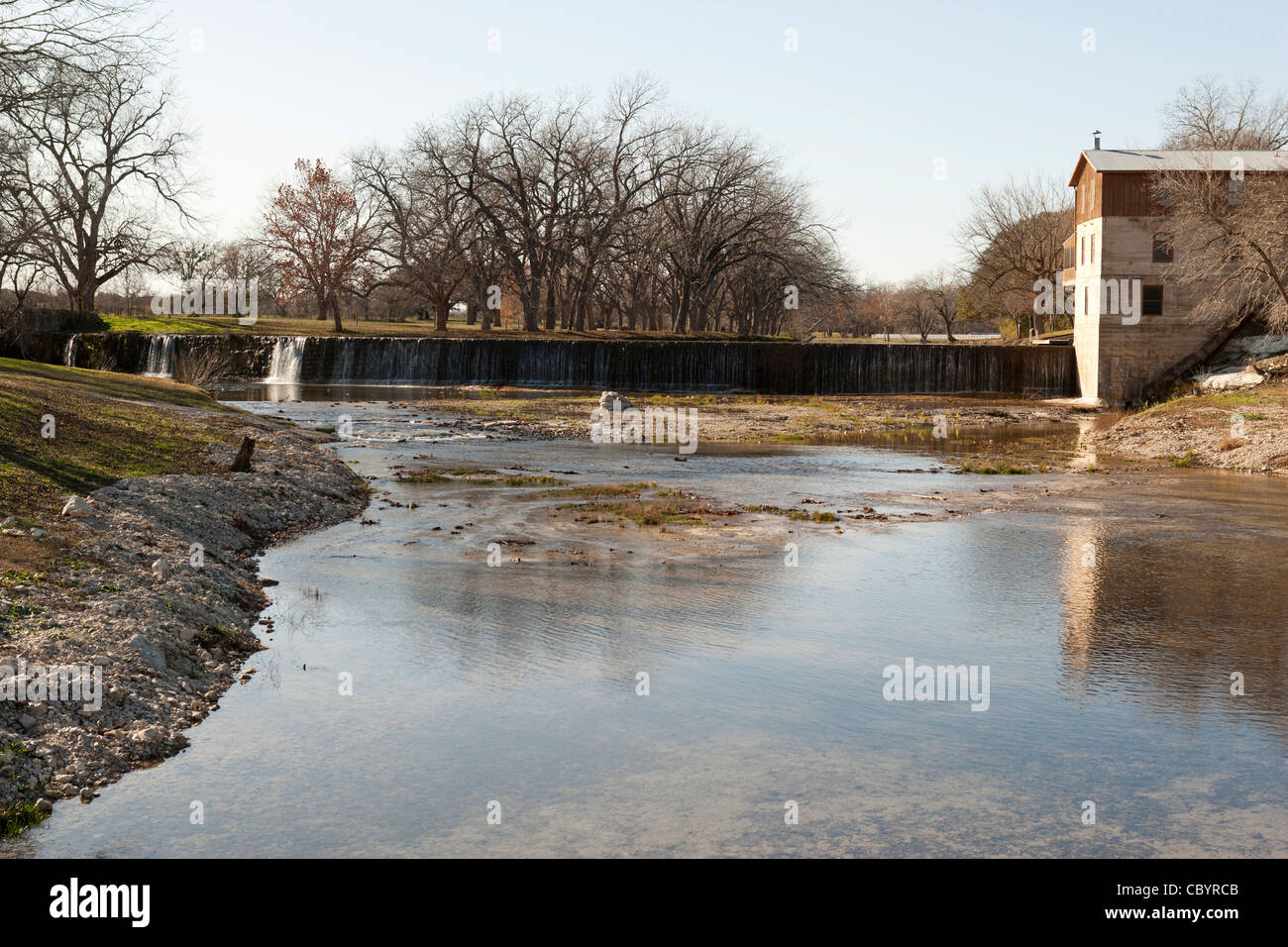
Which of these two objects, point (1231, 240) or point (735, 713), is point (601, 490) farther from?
point (1231, 240)

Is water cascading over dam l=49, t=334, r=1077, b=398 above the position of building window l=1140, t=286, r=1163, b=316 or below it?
below

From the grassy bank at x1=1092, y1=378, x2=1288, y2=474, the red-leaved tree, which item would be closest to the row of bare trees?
the red-leaved tree

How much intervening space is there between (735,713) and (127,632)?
15.4 ft

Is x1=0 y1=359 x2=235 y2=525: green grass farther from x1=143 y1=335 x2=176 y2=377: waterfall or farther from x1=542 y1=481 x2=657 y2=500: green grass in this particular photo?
x1=143 y1=335 x2=176 y2=377: waterfall

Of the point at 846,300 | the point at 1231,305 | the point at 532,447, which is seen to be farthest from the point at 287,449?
the point at 846,300

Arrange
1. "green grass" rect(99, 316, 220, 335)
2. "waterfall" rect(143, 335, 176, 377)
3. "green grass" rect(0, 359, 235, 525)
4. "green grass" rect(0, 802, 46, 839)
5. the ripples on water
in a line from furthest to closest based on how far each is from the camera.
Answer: "green grass" rect(99, 316, 220, 335) < "waterfall" rect(143, 335, 176, 377) < "green grass" rect(0, 359, 235, 525) < the ripples on water < "green grass" rect(0, 802, 46, 839)

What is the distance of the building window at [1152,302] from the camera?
46094mm

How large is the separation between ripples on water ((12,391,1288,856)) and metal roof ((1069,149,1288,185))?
36.3 meters

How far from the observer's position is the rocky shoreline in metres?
6.86

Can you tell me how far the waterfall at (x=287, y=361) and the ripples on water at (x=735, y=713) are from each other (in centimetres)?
4291

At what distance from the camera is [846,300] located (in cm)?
7456

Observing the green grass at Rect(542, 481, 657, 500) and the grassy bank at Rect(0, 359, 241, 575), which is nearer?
the grassy bank at Rect(0, 359, 241, 575)

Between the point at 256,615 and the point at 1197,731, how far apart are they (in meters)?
8.08

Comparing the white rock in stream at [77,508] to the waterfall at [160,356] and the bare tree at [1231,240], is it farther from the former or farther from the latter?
the waterfall at [160,356]
